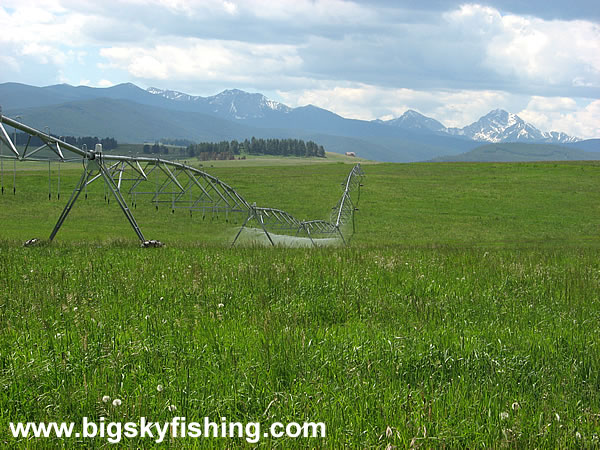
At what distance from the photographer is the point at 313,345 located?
25.0ft

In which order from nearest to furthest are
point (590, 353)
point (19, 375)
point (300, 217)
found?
point (19, 375) → point (590, 353) → point (300, 217)

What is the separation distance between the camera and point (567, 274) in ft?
47.8

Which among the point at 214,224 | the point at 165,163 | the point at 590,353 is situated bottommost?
the point at 214,224

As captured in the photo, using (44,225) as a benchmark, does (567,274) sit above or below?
above

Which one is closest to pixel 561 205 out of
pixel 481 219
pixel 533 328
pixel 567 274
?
pixel 481 219

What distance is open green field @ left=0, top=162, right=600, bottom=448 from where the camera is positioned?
18.0ft

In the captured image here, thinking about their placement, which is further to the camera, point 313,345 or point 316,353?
point 313,345

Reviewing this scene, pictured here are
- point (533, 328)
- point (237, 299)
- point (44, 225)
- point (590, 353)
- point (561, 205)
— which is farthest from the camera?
point (561, 205)

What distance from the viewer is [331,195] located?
251ft

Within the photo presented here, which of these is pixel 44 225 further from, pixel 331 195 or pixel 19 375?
pixel 19 375

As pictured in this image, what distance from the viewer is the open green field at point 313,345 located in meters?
5.49

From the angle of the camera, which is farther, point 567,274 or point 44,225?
point 44,225

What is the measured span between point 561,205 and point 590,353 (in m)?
71.2

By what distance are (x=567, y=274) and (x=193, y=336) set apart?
1070cm
